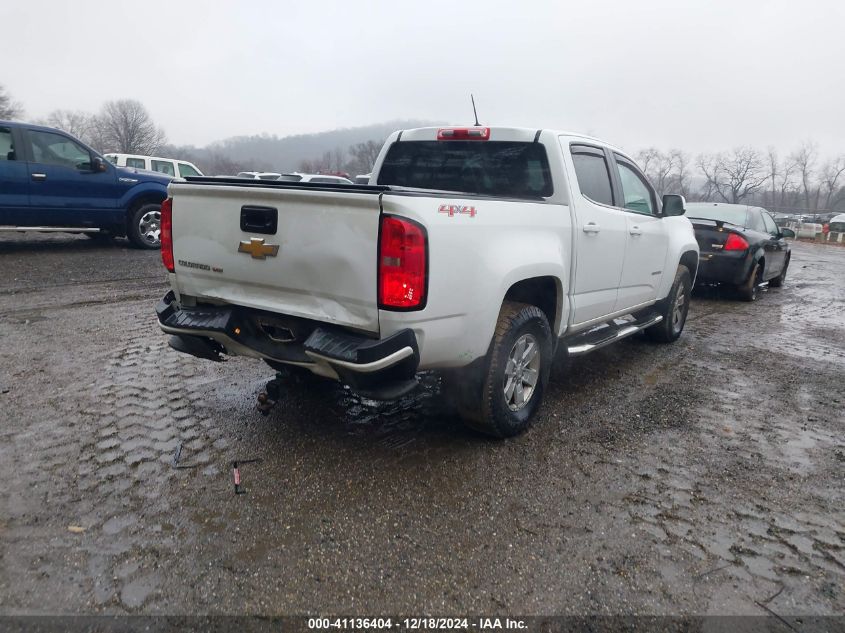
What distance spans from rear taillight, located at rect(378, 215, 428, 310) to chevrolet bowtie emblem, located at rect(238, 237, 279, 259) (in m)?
0.67

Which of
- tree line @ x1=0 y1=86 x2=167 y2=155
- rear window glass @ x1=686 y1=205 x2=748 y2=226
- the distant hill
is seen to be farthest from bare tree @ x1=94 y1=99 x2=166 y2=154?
rear window glass @ x1=686 y1=205 x2=748 y2=226

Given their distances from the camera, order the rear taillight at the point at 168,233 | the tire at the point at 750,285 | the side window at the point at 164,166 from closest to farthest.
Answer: the rear taillight at the point at 168,233 < the tire at the point at 750,285 < the side window at the point at 164,166

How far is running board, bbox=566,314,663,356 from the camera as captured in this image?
14.1 feet

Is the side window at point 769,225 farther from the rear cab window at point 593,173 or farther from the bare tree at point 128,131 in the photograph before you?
the bare tree at point 128,131

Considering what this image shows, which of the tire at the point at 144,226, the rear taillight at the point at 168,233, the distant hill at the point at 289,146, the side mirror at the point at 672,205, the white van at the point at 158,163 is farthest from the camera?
the distant hill at the point at 289,146

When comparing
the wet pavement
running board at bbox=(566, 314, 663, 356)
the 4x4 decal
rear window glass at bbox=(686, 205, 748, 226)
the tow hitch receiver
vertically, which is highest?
the 4x4 decal

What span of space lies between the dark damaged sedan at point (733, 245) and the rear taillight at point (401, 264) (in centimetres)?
738

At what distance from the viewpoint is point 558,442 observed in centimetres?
369

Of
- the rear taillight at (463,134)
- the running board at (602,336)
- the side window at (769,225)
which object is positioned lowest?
the running board at (602,336)

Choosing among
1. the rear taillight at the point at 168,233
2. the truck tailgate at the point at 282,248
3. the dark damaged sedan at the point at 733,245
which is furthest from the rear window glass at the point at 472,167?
the dark damaged sedan at the point at 733,245

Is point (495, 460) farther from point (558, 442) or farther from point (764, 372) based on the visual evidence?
point (764, 372)

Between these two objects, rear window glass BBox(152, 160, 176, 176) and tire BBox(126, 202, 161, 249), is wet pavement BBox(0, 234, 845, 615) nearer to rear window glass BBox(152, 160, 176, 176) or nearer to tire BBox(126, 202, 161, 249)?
tire BBox(126, 202, 161, 249)

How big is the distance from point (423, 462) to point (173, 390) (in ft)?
6.94

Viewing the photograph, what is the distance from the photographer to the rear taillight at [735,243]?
871 cm
